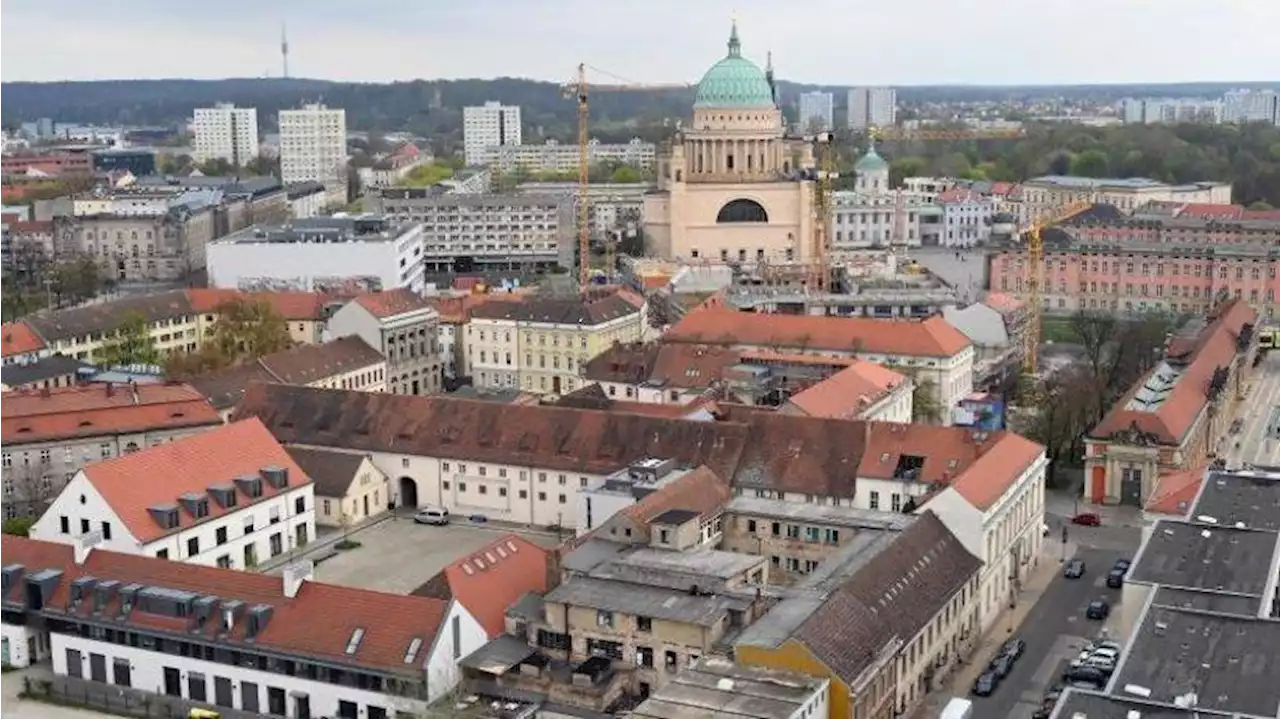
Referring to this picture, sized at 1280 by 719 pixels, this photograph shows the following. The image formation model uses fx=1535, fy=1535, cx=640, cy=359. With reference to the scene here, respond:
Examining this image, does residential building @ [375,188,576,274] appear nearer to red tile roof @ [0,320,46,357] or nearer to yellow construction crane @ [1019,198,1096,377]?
yellow construction crane @ [1019,198,1096,377]

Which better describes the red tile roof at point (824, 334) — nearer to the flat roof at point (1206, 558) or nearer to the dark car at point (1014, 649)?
the dark car at point (1014, 649)

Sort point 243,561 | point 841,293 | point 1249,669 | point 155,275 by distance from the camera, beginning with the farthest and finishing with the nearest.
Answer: point 155,275 → point 841,293 → point 243,561 → point 1249,669

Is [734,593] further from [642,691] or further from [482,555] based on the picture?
[482,555]

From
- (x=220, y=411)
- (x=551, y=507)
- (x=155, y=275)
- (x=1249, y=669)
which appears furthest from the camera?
(x=155, y=275)

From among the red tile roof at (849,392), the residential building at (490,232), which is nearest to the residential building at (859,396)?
the red tile roof at (849,392)

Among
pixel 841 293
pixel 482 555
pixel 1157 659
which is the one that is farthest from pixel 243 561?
pixel 841 293

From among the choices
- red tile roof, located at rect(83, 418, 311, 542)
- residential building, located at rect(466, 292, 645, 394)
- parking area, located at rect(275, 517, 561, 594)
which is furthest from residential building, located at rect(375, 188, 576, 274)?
red tile roof, located at rect(83, 418, 311, 542)
